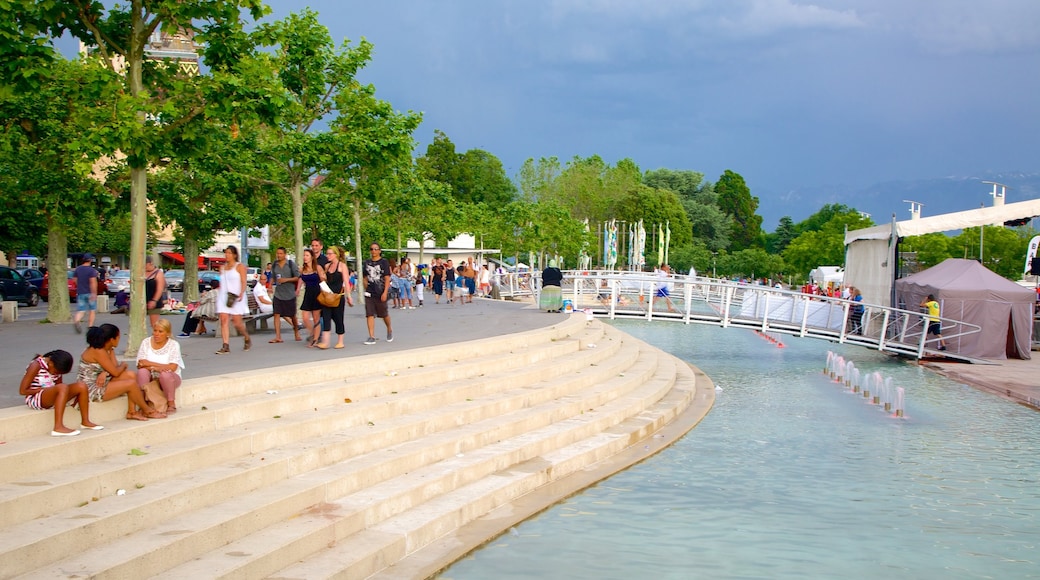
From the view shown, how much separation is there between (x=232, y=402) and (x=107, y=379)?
4.18ft

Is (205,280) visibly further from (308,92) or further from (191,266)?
(308,92)

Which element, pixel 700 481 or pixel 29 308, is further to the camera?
pixel 29 308

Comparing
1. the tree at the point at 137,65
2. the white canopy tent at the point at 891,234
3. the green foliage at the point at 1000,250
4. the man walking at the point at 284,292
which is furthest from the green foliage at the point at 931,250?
the tree at the point at 137,65

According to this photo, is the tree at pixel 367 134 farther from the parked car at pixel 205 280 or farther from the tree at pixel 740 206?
the tree at pixel 740 206

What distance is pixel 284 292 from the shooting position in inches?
581

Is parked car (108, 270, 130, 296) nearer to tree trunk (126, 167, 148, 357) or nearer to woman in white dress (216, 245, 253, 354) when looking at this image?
woman in white dress (216, 245, 253, 354)

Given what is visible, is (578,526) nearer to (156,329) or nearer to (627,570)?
(627,570)

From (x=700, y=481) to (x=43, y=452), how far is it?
23.5 ft

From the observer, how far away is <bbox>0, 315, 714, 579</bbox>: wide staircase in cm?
610

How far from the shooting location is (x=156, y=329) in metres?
8.61

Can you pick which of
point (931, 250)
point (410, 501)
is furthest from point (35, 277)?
point (931, 250)


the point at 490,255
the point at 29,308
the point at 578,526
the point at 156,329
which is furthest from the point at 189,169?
the point at 490,255

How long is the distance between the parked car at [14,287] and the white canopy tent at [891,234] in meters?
29.2

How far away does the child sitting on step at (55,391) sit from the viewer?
7094 mm
